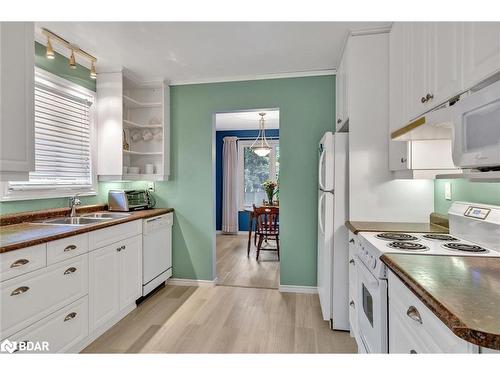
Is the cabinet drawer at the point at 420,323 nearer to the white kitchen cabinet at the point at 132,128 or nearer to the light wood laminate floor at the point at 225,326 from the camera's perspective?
the light wood laminate floor at the point at 225,326

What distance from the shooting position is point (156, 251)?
3096 millimetres

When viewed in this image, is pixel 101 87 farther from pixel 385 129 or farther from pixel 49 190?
pixel 385 129

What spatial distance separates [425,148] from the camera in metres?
1.85

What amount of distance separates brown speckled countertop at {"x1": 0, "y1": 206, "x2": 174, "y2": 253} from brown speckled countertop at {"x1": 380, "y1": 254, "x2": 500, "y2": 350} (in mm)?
1909

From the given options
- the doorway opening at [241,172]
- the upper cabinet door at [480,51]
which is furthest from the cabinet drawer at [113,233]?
the doorway opening at [241,172]

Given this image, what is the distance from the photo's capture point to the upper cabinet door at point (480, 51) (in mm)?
1016

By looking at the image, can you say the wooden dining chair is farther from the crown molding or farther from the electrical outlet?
the electrical outlet

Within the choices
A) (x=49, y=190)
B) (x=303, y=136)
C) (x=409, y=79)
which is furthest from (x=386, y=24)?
(x=49, y=190)

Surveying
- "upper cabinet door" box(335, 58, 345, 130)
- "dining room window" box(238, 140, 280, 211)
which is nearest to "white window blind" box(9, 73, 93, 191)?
"upper cabinet door" box(335, 58, 345, 130)

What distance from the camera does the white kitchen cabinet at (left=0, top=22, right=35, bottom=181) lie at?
3.81 ft

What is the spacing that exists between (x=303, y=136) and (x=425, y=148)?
1479 millimetres
